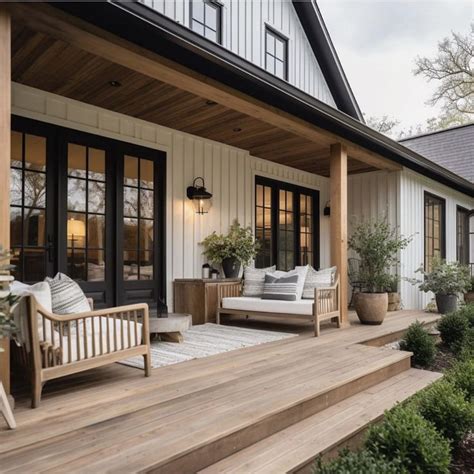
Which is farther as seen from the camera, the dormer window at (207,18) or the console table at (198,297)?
the dormer window at (207,18)

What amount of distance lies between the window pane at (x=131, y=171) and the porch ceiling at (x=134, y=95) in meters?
0.58

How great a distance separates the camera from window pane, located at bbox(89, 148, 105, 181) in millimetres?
5109

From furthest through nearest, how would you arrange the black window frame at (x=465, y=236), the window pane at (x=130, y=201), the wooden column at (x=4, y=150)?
1. the black window frame at (x=465, y=236)
2. the window pane at (x=130, y=201)
3. the wooden column at (x=4, y=150)

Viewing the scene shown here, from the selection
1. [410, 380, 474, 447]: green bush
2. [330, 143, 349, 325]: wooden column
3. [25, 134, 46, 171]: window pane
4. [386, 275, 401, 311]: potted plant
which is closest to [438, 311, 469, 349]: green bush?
[330, 143, 349, 325]: wooden column

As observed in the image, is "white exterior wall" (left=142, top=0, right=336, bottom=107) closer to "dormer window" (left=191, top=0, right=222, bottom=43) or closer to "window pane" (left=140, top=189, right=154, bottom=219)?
"dormer window" (left=191, top=0, right=222, bottom=43)

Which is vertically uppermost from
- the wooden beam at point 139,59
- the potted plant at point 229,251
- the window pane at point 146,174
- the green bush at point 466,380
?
the wooden beam at point 139,59

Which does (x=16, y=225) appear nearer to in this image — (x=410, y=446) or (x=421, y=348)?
(x=410, y=446)

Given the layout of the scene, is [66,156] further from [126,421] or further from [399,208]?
[399,208]

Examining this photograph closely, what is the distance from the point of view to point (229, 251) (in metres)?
6.23

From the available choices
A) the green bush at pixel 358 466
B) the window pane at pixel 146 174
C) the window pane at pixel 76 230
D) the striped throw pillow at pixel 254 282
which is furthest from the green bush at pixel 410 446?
the window pane at pixel 146 174

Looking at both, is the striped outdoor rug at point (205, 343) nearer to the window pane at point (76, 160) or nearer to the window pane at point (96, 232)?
the window pane at point (96, 232)

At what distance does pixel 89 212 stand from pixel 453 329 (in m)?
4.88

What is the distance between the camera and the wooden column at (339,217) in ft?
18.2

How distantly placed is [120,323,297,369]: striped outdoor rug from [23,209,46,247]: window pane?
1.73 metres
